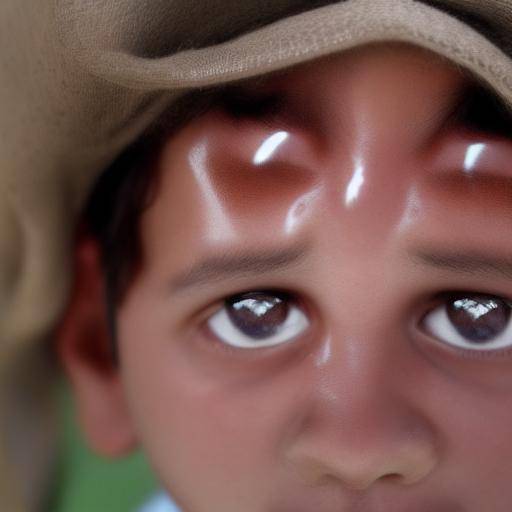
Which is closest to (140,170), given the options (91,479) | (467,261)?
(467,261)

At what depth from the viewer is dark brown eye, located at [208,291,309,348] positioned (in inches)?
24.5

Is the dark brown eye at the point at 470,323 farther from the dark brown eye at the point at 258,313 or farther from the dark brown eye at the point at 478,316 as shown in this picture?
the dark brown eye at the point at 258,313

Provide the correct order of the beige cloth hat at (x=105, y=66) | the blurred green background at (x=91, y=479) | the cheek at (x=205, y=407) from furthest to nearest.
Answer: the blurred green background at (x=91, y=479) → the cheek at (x=205, y=407) → the beige cloth hat at (x=105, y=66)

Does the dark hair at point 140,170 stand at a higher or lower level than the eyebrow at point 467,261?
higher

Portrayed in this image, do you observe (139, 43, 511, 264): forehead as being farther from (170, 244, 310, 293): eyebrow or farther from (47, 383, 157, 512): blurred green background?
(47, 383, 157, 512): blurred green background

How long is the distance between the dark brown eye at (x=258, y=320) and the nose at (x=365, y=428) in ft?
0.17

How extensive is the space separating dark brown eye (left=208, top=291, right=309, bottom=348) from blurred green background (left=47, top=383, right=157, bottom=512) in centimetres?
42

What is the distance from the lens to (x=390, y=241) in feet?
1.83

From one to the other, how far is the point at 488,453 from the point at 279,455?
0.49 ft

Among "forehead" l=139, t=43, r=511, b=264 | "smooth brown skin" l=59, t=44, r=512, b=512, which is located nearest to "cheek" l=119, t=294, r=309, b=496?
Answer: "smooth brown skin" l=59, t=44, r=512, b=512

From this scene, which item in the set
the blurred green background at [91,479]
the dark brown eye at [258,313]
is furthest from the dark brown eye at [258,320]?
the blurred green background at [91,479]

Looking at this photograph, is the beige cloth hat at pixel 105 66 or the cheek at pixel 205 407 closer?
the beige cloth hat at pixel 105 66

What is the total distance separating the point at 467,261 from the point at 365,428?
132mm

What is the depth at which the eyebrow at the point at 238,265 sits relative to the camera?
1.90 ft
